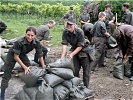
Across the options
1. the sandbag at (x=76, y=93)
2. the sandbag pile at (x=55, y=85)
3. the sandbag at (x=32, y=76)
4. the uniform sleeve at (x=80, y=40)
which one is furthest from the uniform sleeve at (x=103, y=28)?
the sandbag at (x=32, y=76)

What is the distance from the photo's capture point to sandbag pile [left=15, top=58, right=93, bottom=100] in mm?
5492

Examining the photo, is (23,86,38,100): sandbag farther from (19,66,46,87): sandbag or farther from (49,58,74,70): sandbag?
(49,58,74,70): sandbag

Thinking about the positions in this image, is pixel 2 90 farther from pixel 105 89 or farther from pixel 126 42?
pixel 126 42

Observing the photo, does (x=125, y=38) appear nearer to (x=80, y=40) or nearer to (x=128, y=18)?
(x=80, y=40)

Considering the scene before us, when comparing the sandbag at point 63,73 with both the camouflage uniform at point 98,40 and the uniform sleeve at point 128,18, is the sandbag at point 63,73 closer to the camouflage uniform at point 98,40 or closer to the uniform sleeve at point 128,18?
the camouflage uniform at point 98,40

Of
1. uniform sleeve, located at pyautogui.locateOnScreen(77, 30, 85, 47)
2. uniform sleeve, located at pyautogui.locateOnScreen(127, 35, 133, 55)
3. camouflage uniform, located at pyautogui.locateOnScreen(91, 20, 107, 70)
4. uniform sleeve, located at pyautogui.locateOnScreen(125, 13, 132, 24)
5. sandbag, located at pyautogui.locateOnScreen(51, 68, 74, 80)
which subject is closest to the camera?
sandbag, located at pyautogui.locateOnScreen(51, 68, 74, 80)

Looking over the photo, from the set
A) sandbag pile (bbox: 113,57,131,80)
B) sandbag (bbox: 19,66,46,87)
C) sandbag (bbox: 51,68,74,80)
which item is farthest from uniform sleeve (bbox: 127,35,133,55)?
Result: sandbag (bbox: 19,66,46,87)

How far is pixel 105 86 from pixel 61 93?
1.83 m

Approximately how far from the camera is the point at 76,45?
6.16 metres

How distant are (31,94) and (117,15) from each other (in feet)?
22.5

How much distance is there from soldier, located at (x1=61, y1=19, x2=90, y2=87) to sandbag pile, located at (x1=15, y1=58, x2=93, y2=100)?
0.29 metres

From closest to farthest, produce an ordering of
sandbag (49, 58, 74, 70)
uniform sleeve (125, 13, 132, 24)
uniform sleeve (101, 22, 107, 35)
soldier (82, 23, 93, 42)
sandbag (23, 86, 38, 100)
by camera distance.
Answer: sandbag (23, 86, 38, 100) < sandbag (49, 58, 74, 70) < uniform sleeve (101, 22, 107, 35) < soldier (82, 23, 93, 42) < uniform sleeve (125, 13, 132, 24)

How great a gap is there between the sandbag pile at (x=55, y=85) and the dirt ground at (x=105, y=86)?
24.8 inches

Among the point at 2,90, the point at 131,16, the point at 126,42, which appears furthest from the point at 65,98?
the point at 131,16
